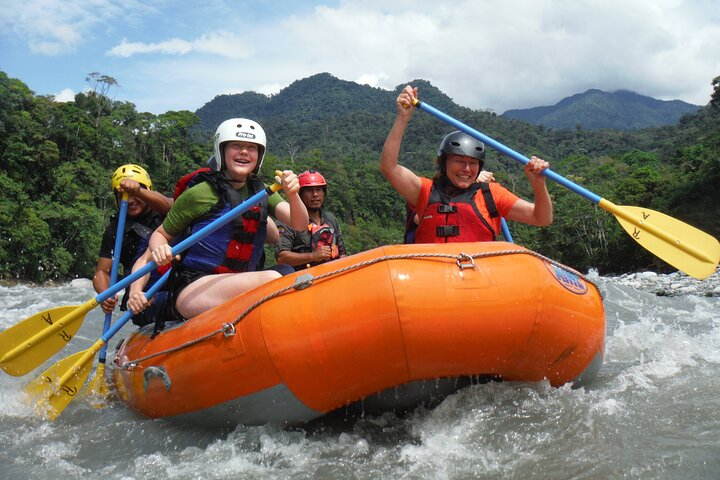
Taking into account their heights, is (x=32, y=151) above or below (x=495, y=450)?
above

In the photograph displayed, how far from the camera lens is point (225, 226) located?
3828mm

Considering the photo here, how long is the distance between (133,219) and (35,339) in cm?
122

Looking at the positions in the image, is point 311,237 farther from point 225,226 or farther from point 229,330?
point 229,330

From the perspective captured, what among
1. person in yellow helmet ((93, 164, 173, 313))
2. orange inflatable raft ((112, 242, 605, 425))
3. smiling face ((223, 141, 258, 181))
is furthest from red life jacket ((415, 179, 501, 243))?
person in yellow helmet ((93, 164, 173, 313))

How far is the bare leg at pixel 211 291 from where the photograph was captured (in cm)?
355

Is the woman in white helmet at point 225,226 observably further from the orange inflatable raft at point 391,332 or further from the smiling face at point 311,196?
the smiling face at point 311,196

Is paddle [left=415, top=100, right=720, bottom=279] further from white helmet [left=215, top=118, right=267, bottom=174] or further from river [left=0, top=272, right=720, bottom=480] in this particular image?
white helmet [left=215, top=118, right=267, bottom=174]

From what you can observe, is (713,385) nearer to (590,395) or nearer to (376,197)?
(590,395)

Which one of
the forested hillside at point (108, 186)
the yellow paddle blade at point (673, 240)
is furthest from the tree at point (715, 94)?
the yellow paddle blade at point (673, 240)

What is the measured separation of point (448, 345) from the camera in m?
2.85

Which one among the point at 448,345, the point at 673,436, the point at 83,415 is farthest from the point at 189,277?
the point at 673,436

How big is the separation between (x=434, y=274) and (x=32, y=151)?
32.8 m

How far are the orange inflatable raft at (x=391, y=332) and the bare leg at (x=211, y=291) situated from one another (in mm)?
234

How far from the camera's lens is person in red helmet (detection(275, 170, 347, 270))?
5520mm
